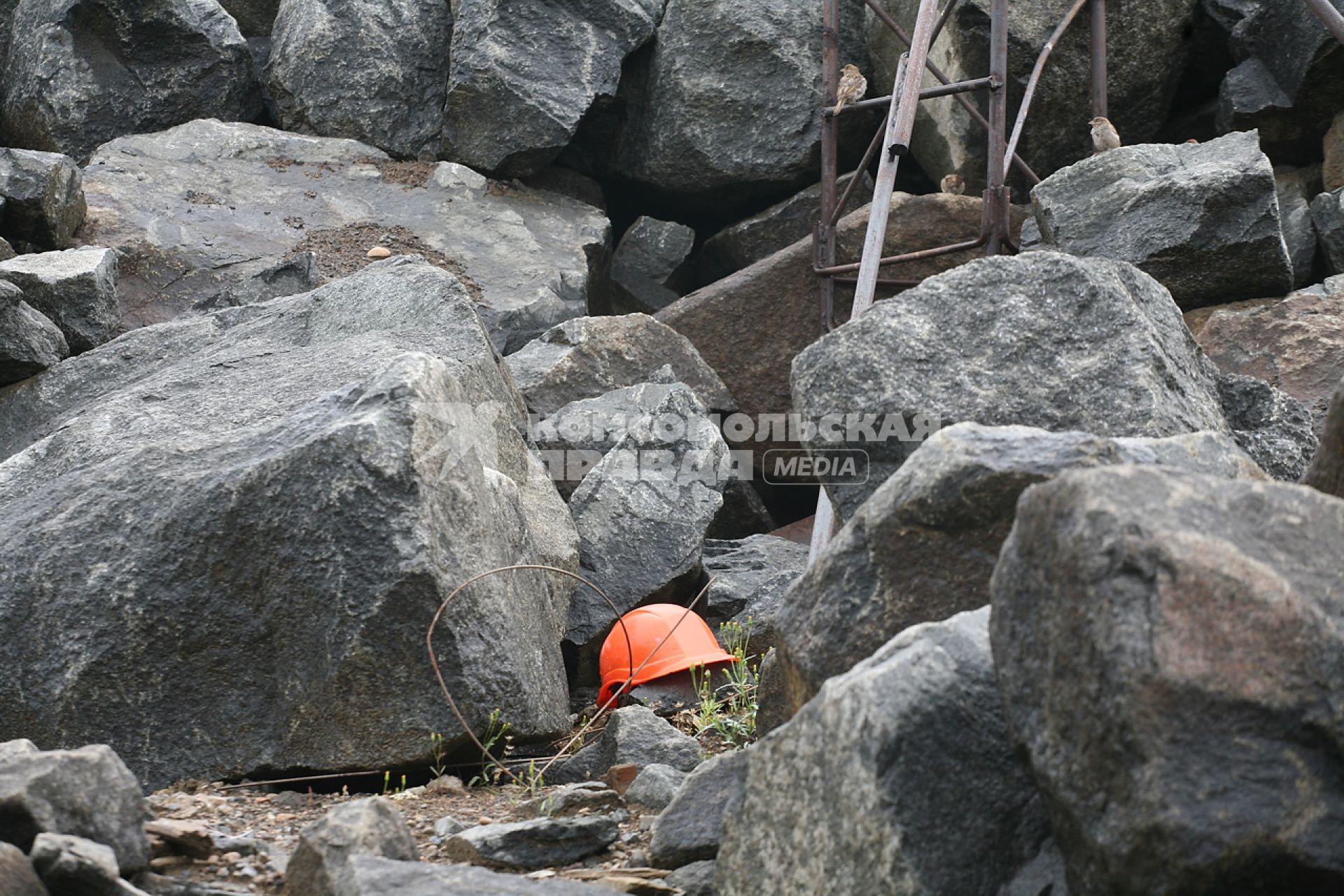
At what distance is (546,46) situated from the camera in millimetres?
7070

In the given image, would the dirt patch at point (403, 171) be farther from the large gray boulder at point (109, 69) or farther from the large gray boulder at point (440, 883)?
the large gray boulder at point (440, 883)

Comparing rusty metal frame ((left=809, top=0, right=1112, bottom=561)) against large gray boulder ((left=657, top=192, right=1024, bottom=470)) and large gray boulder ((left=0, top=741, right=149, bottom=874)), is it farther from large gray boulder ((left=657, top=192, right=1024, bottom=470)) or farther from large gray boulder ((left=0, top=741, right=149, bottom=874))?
large gray boulder ((left=0, top=741, right=149, bottom=874))

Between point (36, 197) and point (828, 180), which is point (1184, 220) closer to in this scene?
point (828, 180)

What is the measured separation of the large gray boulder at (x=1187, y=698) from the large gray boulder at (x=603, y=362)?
3.75 m

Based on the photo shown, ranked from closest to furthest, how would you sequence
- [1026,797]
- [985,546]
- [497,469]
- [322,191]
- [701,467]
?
1. [1026,797]
2. [985,546]
3. [497,469]
4. [701,467]
5. [322,191]

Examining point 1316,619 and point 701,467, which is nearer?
point 1316,619

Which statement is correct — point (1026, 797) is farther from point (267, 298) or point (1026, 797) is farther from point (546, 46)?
point (546, 46)

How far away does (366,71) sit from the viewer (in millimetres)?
7297

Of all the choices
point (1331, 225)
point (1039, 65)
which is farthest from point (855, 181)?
point (1331, 225)

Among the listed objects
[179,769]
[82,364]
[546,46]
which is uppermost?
[546,46]

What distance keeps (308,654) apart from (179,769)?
367mm

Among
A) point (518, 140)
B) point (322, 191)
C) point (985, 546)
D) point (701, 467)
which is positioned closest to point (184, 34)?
point (322, 191)

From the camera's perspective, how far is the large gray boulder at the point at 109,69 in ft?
23.2

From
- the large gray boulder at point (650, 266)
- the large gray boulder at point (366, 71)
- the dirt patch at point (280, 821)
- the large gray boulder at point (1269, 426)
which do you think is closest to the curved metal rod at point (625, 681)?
the dirt patch at point (280, 821)
